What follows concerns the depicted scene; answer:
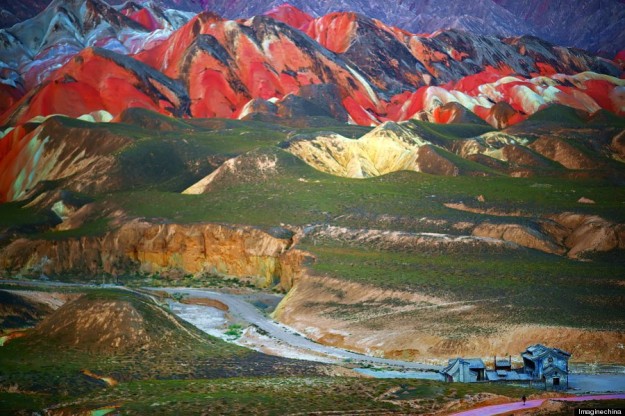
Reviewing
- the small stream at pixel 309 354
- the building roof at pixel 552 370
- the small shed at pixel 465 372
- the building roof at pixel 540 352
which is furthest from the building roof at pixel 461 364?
the building roof at pixel 552 370

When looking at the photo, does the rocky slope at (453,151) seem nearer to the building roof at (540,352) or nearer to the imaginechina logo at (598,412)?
the building roof at (540,352)

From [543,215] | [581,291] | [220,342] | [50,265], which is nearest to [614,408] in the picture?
[220,342]

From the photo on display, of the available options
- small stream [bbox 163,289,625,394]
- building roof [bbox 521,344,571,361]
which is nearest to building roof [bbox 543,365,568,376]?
building roof [bbox 521,344,571,361]

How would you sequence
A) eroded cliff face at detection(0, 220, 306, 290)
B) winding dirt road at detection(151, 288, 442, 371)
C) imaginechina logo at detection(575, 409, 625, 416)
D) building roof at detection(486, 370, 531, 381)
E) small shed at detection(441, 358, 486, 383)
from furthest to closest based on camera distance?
eroded cliff face at detection(0, 220, 306, 290), winding dirt road at detection(151, 288, 442, 371), building roof at detection(486, 370, 531, 381), small shed at detection(441, 358, 486, 383), imaginechina logo at detection(575, 409, 625, 416)

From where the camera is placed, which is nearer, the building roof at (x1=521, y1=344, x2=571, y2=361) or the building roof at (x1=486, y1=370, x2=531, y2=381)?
the building roof at (x1=521, y1=344, x2=571, y2=361)

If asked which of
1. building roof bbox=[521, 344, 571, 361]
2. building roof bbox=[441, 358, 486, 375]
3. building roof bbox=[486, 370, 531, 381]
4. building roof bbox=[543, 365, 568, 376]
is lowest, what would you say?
building roof bbox=[486, 370, 531, 381]

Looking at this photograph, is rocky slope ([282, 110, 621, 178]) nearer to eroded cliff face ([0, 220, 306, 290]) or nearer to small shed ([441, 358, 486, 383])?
eroded cliff face ([0, 220, 306, 290])

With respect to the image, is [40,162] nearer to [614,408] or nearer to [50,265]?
[50,265]
